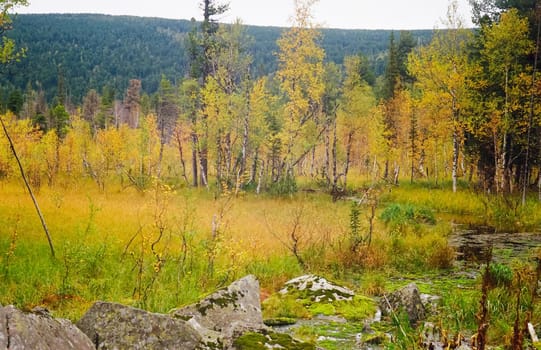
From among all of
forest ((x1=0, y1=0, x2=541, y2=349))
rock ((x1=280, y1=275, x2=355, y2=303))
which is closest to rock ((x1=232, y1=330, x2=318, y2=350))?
forest ((x1=0, y1=0, x2=541, y2=349))

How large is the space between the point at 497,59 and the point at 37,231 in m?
22.5

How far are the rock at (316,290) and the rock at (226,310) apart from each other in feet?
7.58

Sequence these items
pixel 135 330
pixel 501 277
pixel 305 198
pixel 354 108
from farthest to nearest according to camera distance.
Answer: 1. pixel 354 108
2. pixel 305 198
3. pixel 501 277
4. pixel 135 330

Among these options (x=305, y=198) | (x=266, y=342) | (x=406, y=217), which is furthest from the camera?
(x=305, y=198)

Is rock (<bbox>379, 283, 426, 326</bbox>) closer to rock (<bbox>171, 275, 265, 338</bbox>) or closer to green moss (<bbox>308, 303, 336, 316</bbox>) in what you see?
green moss (<bbox>308, 303, 336, 316</bbox>)

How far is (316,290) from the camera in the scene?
8.35m

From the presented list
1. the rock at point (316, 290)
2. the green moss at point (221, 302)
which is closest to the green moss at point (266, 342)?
the green moss at point (221, 302)

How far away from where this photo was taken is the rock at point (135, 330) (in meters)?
3.90

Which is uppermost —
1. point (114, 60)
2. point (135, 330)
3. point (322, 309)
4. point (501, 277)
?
point (114, 60)

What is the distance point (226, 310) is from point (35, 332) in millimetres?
2715

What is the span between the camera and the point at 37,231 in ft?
38.8

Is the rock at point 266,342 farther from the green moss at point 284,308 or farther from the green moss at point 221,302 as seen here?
the green moss at point 284,308

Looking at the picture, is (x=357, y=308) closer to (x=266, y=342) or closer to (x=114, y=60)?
(x=266, y=342)

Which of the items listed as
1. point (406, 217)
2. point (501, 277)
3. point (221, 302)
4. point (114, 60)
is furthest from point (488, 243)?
point (114, 60)
